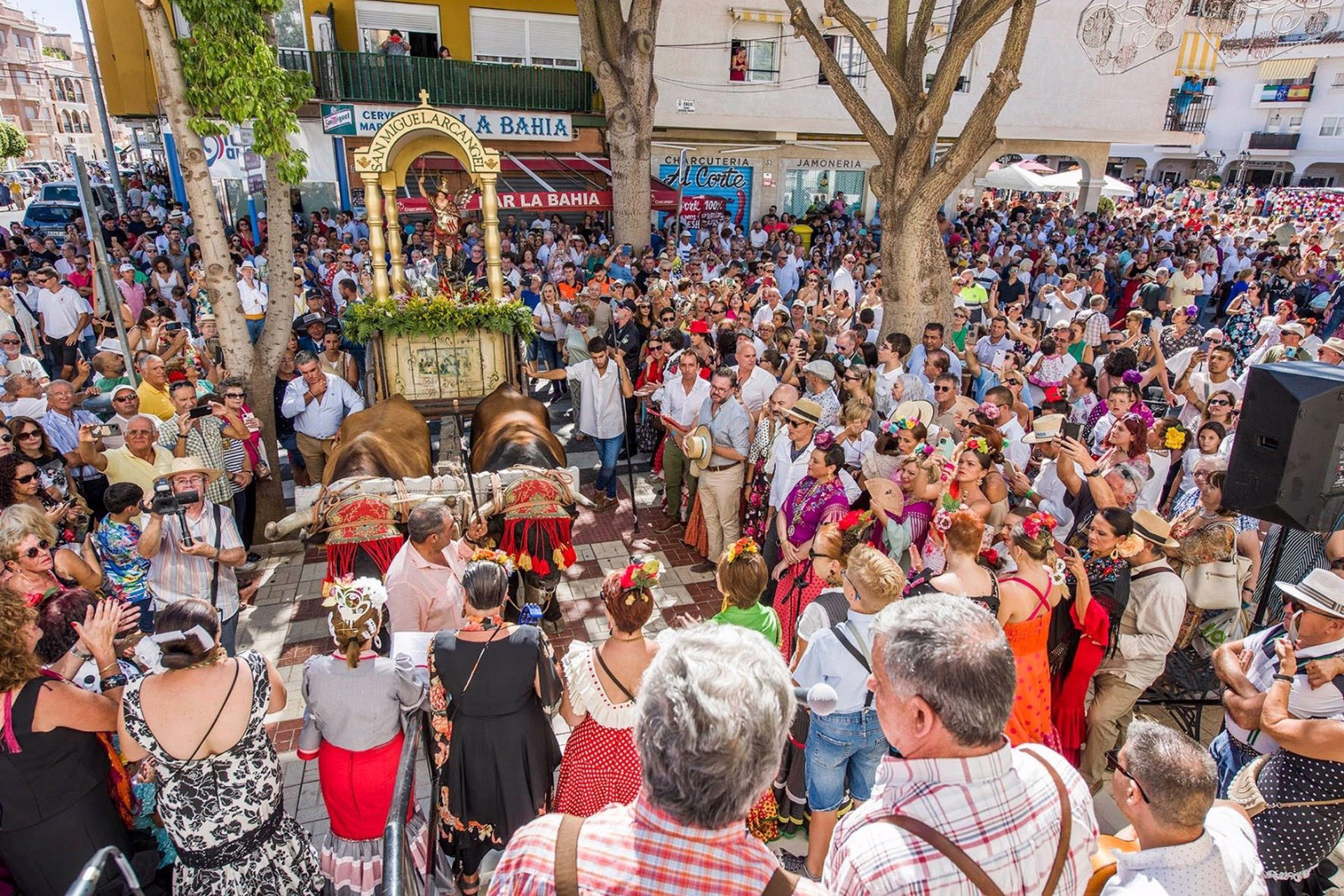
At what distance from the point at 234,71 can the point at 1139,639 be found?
7.31 meters

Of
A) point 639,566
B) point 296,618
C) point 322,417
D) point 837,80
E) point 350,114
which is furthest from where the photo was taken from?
point 350,114

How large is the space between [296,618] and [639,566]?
401cm

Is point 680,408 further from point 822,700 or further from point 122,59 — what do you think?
point 122,59

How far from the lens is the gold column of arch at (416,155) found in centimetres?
703

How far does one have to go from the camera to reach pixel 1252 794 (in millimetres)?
3131

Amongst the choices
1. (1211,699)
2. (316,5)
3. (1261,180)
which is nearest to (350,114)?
(316,5)

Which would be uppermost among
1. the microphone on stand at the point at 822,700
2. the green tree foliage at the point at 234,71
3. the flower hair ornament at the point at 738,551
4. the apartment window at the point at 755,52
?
the apartment window at the point at 755,52

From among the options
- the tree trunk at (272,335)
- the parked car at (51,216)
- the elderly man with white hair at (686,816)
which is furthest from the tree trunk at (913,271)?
the parked car at (51,216)

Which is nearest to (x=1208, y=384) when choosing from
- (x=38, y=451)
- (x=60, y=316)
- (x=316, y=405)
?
(x=316, y=405)

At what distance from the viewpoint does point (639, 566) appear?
322 centimetres

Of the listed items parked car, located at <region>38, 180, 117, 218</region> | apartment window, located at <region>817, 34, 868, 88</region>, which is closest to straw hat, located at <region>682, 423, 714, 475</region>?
apartment window, located at <region>817, 34, 868, 88</region>

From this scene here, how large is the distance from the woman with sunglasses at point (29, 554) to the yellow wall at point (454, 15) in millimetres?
16823

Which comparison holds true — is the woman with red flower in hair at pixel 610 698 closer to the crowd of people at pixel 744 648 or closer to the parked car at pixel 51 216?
the crowd of people at pixel 744 648

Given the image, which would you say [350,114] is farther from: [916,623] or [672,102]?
[916,623]
